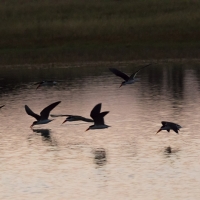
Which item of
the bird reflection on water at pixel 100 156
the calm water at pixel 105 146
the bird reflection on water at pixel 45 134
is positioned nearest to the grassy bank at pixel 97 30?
the calm water at pixel 105 146

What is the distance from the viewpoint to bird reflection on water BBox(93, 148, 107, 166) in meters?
17.2

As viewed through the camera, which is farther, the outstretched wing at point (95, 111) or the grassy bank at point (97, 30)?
the grassy bank at point (97, 30)

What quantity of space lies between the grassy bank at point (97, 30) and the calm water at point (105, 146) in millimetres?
8180

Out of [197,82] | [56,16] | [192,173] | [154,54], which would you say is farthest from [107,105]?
[56,16]

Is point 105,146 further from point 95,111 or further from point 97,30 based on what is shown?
point 97,30

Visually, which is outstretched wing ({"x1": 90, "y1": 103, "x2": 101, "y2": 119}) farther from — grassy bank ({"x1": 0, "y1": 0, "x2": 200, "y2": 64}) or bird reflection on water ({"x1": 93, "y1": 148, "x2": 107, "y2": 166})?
grassy bank ({"x1": 0, "y1": 0, "x2": 200, "y2": 64})

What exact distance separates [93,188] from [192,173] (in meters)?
2.01

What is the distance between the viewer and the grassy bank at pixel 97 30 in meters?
38.0

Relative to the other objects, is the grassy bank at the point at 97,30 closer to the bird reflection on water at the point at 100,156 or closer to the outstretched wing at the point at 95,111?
the outstretched wing at the point at 95,111

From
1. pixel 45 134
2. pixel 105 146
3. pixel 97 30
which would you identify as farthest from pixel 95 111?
pixel 97 30

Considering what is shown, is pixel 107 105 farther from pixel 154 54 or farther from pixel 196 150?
pixel 154 54

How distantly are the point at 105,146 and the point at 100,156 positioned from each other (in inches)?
37.7

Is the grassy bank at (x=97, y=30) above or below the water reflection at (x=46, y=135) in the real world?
above

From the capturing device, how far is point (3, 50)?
127 feet
